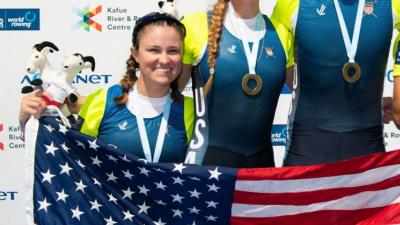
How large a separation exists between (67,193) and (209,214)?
50 cm

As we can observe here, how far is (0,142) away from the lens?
351cm

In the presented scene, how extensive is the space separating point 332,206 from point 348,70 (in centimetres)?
52

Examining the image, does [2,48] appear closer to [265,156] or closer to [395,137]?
[265,156]

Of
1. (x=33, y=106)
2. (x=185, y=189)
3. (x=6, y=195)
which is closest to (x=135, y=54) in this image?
(x=33, y=106)

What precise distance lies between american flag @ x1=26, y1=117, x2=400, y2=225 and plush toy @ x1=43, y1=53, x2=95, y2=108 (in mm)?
81

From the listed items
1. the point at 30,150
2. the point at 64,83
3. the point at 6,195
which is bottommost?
the point at 6,195

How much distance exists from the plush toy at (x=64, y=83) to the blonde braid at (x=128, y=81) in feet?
0.46

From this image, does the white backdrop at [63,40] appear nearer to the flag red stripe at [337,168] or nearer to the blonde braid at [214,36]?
the blonde braid at [214,36]

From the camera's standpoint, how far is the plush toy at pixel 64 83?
1960mm

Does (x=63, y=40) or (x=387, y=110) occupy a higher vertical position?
(x=63, y=40)

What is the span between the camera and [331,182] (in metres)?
1.98

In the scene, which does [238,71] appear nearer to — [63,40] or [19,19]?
[63,40]

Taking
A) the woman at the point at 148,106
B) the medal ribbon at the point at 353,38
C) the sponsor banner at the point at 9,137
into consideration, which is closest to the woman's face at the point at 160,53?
the woman at the point at 148,106

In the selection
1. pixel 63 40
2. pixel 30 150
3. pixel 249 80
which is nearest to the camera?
pixel 30 150
